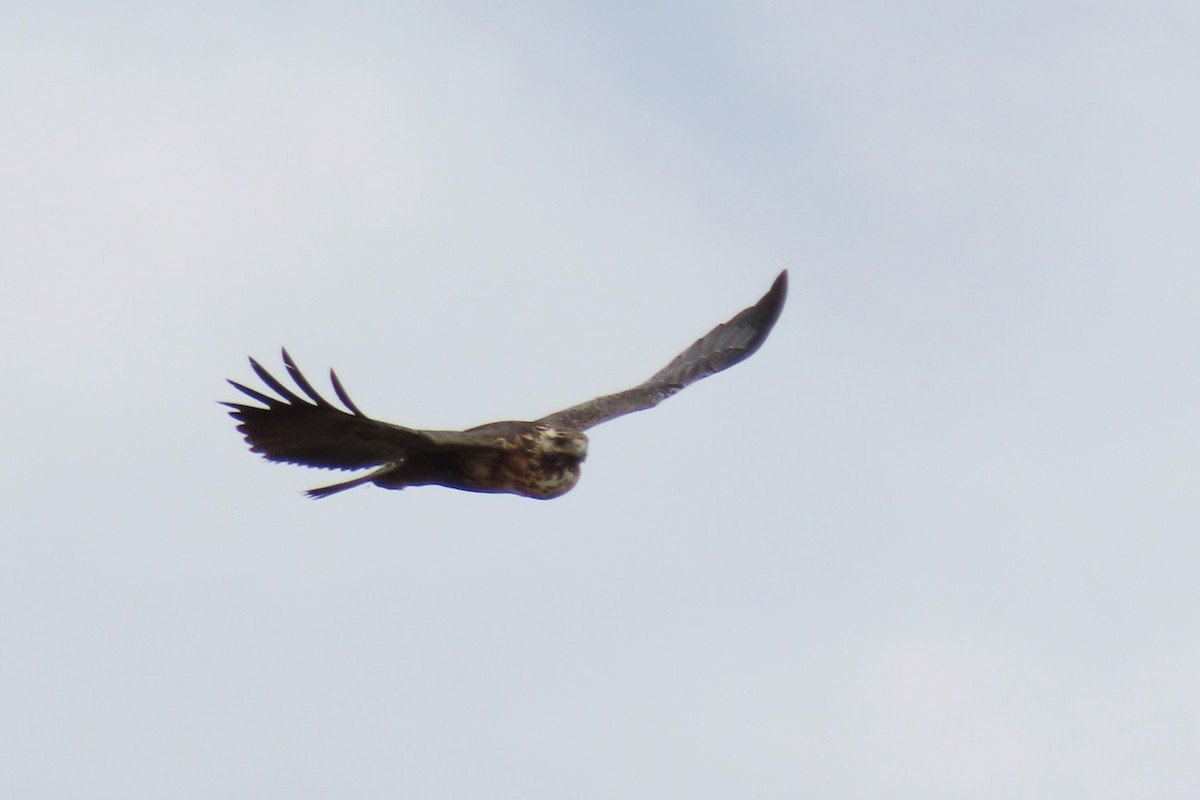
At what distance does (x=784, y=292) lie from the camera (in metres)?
21.0

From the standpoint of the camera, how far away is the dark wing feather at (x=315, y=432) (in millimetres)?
14250

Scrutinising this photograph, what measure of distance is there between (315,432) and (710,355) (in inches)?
264

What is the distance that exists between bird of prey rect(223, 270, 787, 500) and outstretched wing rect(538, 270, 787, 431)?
1.33 m

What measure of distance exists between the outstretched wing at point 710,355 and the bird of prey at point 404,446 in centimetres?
133

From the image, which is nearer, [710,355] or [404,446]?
[404,446]

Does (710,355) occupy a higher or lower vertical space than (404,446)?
higher

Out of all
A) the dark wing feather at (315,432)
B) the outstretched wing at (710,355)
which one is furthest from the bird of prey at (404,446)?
the outstretched wing at (710,355)

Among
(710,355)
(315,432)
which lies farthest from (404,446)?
(710,355)

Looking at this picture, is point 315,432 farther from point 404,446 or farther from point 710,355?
point 710,355

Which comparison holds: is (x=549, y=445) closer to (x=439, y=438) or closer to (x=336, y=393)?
(x=439, y=438)

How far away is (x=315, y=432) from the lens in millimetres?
14672

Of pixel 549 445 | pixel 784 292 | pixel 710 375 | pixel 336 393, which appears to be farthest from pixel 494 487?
pixel 784 292

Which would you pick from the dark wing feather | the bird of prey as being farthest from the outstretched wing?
the dark wing feather

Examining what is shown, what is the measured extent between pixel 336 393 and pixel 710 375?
704 centimetres
